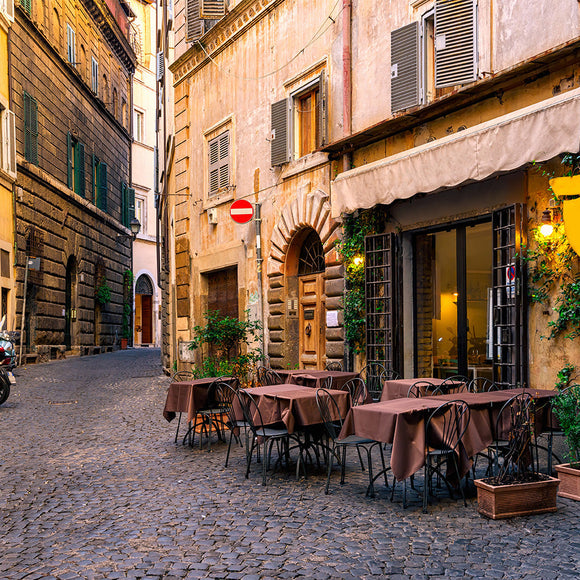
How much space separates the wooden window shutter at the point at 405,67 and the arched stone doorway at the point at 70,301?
1838 centimetres

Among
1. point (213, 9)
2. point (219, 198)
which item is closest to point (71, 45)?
point (213, 9)

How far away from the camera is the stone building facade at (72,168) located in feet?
68.6

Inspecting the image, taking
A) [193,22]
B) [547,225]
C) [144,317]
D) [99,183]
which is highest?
[193,22]

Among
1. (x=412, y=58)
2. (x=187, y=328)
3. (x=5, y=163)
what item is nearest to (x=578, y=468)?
(x=412, y=58)

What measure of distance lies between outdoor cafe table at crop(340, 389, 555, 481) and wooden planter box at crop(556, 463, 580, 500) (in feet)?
1.90

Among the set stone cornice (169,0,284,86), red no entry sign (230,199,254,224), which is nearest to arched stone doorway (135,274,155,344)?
stone cornice (169,0,284,86)

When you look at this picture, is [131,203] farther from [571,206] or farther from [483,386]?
[571,206]

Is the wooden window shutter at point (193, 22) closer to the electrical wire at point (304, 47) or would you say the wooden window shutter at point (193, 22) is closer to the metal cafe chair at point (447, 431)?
the electrical wire at point (304, 47)

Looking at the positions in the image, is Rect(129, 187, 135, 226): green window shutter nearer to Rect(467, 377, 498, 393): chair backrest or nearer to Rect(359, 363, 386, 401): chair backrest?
Rect(359, 363, 386, 401): chair backrest

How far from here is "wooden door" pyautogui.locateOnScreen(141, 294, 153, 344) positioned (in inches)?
1591

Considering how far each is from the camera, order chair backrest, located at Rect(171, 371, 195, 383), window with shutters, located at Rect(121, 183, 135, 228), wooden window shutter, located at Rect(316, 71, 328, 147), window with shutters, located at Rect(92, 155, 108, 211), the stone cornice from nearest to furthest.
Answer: chair backrest, located at Rect(171, 371, 195, 383)
wooden window shutter, located at Rect(316, 71, 328, 147)
the stone cornice
window with shutters, located at Rect(92, 155, 108, 211)
window with shutters, located at Rect(121, 183, 135, 228)

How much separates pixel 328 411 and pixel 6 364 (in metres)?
8.25

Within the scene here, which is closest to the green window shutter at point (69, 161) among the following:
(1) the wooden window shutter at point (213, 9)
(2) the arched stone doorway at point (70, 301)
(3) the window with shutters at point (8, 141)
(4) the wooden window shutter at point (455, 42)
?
(2) the arched stone doorway at point (70, 301)

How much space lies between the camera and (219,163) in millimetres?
15219
